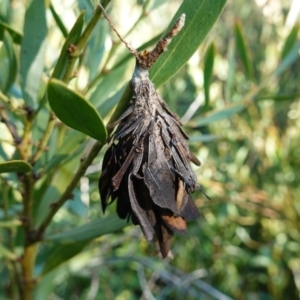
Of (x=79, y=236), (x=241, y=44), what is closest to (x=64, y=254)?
(x=79, y=236)

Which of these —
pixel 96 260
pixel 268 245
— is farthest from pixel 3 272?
pixel 268 245

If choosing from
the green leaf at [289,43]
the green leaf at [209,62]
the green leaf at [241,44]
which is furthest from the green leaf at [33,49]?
the green leaf at [289,43]

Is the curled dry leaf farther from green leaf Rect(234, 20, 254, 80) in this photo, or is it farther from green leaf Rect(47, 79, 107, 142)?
green leaf Rect(234, 20, 254, 80)

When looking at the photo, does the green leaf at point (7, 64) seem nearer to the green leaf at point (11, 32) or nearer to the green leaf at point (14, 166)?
the green leaf at point (11, 32)

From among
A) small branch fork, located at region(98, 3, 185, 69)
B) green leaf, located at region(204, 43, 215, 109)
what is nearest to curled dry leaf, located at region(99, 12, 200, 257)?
small branch fork, located at region(98, 3, 185, 69)

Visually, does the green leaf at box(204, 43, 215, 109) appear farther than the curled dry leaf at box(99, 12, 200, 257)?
Yes

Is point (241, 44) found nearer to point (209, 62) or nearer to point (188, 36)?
point (209, 62)
